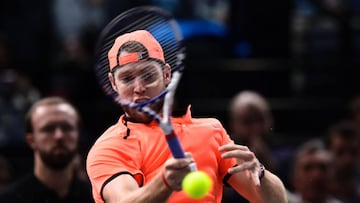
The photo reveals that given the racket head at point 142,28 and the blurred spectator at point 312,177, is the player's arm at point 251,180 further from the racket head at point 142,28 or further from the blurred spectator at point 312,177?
the blurred spectator at point 312,177

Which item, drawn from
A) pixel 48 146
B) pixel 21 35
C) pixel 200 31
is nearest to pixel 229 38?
pixel 200 31

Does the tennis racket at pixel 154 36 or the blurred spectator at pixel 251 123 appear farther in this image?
the blurred spectator at pixel 251 123

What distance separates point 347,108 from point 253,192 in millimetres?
5837

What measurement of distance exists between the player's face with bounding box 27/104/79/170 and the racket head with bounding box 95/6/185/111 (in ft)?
7.50

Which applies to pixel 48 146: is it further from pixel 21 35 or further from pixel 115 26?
pixel 21 35

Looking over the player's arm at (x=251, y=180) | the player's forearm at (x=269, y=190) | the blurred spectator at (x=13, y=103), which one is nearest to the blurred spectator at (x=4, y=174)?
the blurred spectator at (x=13, y=103)

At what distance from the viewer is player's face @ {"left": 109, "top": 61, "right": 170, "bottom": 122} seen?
4281 mm

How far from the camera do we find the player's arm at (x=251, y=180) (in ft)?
13.7

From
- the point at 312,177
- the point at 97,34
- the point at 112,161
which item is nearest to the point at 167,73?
the point at 112,161

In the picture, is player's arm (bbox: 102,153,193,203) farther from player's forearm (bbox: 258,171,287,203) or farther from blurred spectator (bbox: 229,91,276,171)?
blurred spectator (bbox: 229,91,276,171)

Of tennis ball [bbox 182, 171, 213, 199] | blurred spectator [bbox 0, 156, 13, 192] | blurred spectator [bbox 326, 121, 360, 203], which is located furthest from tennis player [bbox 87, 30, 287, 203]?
blurred spectator [bbox 0, 156, 13, 192]

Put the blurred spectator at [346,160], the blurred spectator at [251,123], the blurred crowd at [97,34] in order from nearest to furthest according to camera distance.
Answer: the blurred spectator at [251,123], the blurred spectator at [346,160], the blurred crowd at [97,34]

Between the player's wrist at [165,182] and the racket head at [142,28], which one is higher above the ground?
the racket head at [142,28]

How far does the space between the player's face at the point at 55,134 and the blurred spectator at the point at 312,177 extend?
6.70 feet
